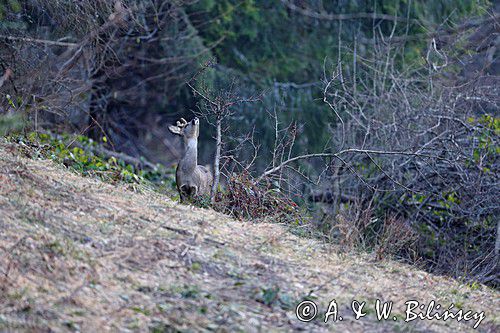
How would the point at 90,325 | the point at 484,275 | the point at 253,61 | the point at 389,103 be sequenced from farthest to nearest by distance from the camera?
the point at 253,61 → the point at 389,103 → the point at 484,275 → the point at 90,325

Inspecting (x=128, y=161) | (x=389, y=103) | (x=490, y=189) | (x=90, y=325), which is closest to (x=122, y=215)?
(x=90, y=325)

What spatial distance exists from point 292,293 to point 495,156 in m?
Answer: 6.29

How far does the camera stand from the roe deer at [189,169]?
35.5ft

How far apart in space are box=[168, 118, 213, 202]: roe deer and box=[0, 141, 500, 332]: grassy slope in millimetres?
986

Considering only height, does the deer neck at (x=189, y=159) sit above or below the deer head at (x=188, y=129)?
below

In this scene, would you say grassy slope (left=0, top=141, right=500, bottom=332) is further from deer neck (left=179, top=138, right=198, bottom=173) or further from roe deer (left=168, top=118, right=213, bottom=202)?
deer neck (left=179, top=138, right=198, bottom=173)

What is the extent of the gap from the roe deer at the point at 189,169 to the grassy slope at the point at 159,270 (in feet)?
3.23

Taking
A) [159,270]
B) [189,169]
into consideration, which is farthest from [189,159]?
[159,270]

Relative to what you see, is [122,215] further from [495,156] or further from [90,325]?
[495,156]

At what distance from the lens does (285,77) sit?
20.6 meters

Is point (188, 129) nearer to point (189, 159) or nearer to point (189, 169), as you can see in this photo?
point (189, 159)

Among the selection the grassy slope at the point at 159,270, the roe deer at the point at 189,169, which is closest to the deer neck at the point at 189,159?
the roe deer at the point at 189,169

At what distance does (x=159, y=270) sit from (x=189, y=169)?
376 centimetres

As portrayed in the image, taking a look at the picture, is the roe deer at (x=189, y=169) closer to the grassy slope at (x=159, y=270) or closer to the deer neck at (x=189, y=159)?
the deer neck at (x=189, y=159)
